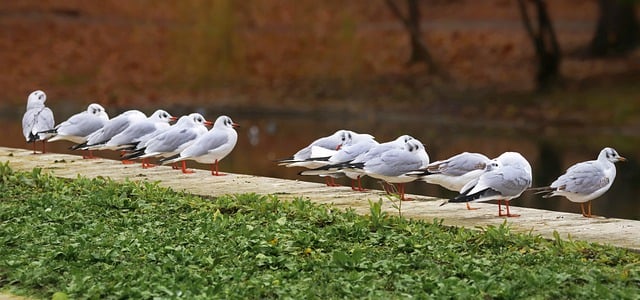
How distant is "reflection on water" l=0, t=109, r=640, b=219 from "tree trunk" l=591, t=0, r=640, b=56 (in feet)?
13.7

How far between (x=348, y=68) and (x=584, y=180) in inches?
926

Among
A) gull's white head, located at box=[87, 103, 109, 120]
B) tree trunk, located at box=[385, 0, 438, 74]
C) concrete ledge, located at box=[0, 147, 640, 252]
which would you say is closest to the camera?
concrete ledge, located at box=[0, 147, 640, 252]

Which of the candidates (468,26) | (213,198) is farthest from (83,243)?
(468,26)

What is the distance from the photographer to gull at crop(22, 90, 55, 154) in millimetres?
13617

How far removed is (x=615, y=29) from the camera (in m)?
30.5

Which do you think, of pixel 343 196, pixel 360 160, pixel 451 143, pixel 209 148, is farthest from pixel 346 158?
pixel 451 143

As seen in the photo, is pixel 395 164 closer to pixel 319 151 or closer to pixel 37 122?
pixel 319 151

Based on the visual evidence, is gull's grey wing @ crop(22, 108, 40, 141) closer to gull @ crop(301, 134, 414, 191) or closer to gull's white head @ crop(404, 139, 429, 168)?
gull @ crop(301, 134, 414, 191)

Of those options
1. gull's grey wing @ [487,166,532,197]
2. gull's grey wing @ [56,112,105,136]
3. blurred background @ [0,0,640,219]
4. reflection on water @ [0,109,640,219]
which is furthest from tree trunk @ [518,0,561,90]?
gull's grey wing @ [487,166,532,197]

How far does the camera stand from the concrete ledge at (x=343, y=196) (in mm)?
9039

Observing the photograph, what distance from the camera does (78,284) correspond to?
23.8 ft

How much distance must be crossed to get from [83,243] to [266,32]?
28.6 meters

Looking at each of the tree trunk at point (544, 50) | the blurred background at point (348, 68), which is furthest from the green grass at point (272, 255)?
the tree trunk at point (544, 50)

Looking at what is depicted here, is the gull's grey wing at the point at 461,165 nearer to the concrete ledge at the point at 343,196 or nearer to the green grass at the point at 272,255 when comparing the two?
the concrete ledge at the point at 343,196
